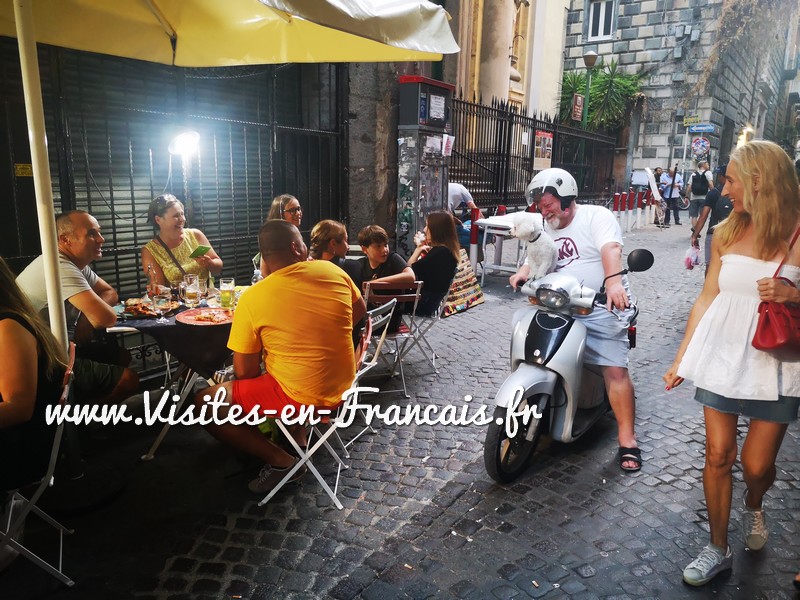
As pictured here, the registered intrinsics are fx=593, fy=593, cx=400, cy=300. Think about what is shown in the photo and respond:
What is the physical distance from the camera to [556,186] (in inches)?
146

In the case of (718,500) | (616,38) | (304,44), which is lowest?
(718,500)

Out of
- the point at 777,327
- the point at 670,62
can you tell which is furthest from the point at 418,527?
the point at 670,62

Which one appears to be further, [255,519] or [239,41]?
[239,41]

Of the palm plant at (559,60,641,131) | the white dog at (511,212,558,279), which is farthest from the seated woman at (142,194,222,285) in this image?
the palm plant at (559,60,641,131)

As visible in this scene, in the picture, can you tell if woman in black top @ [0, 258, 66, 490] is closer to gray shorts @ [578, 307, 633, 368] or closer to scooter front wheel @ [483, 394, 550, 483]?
scooter front wheel @ [483, 394, 550, 483]

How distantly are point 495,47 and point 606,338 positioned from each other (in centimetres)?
1350

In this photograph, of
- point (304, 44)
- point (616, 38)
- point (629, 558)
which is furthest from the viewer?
point (616, 38)

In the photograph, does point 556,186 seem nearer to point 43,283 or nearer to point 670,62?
point 43,283

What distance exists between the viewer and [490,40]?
15.4m

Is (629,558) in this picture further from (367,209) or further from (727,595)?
(367,209)

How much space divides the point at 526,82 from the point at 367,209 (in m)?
13.7

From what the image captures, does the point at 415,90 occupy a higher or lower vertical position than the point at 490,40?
lower

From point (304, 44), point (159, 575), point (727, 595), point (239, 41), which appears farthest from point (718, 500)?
point (239, 41)

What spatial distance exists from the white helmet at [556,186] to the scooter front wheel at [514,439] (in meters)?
1.24
